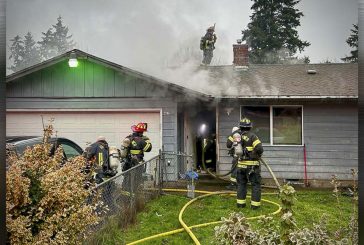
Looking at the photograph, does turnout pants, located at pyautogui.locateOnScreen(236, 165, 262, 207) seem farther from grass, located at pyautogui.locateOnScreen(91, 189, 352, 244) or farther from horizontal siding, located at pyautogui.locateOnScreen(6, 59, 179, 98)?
horizontal siding, located at pyautogui.locateOnScreen(6, 59, 179, 98)

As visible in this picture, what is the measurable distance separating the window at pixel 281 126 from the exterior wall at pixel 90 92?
2.38 m

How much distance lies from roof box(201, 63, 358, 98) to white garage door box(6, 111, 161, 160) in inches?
79.5

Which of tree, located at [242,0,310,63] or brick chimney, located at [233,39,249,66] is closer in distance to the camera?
brick chimney, located at [233,39,249,66]

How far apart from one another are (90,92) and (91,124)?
931mm

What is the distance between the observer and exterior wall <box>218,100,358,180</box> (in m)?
9.84


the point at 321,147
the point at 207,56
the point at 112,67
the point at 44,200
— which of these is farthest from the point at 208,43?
the point at 44,200

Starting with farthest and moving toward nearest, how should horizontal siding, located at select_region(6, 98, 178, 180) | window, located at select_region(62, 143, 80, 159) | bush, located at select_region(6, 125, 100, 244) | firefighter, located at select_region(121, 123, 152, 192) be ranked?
1. horizontal siding, located at select_region(6, 98, 178, 180)
2. firefighter, located at select_region(121, 123, 152, 192)
3. window, located at select_region(62, 143, 80, 159)
4. bush, located at select_region(6, 125, 100, 244)

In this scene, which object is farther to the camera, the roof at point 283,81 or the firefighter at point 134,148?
the roof at point 283,81

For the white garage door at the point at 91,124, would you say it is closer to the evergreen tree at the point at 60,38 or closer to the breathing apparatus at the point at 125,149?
the breathing apparatus at the point at 125,149

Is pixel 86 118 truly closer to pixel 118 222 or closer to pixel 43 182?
pixel 118 222

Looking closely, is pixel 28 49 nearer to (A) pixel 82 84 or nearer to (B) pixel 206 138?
(A) pixel 82 84

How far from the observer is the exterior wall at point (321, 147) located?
32.3 ft

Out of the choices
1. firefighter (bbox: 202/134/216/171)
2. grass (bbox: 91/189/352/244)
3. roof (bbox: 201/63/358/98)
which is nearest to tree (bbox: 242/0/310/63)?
roof (bbox: 201/63/358/98)

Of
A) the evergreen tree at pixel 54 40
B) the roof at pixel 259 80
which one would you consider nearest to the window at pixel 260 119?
the roof at pixel 259 80
